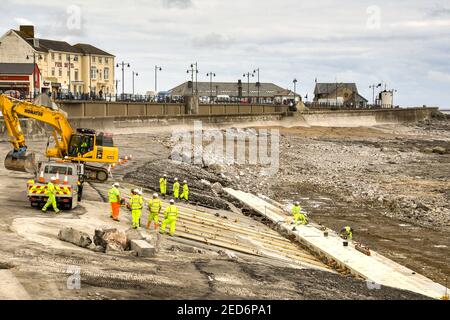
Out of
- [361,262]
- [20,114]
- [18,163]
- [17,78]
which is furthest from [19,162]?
[17,78]

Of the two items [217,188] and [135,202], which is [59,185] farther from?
[217,188]

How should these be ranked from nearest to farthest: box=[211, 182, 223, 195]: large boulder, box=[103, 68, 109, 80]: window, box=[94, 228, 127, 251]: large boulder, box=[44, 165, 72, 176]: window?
box=[94, 228, 127, 251]: large boulder, box=[44, 165, 72, 176]: window, box=[211, 182, 223, 195]: large boulder, box=[103, 68, 109, 80]: window

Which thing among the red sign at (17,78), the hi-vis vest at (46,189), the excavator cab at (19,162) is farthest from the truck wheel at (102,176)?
the red sign at (17,78)

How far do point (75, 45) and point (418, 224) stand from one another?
81.2 meters

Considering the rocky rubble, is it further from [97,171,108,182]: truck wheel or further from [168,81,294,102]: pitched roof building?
[168,81,294,102]: pitched roof building

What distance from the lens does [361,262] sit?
→ 22.1 meters

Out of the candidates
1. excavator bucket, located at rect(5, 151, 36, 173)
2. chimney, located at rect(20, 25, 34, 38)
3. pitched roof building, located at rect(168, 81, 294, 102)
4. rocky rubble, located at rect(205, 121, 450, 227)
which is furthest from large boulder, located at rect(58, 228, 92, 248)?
pitched roof building, located at rect(168, 81, 294, 102)

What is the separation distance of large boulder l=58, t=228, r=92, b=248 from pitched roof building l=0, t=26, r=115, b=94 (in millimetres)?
63712

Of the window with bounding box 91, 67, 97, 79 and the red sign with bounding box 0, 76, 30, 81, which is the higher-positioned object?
the window with bounding box 91, 67, 97, 79

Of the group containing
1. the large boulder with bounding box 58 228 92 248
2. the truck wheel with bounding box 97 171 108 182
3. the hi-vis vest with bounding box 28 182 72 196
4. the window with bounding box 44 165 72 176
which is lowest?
the large boulder with bounding box 58 228 92 248

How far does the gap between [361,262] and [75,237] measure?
9.24 m

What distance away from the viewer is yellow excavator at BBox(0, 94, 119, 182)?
25.9 metres
